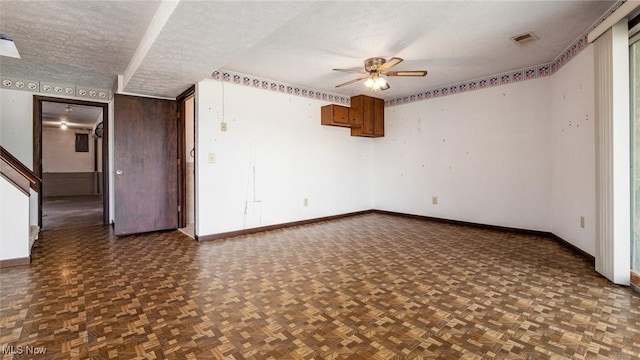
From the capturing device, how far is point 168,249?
3.74 m

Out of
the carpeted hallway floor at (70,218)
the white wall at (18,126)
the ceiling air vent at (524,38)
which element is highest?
the ceiling air vent at (524,38)

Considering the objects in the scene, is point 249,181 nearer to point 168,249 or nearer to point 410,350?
point 168,249

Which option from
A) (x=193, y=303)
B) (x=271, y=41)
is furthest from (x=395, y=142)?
(x=193, y=303)

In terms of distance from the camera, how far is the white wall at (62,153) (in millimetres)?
10453

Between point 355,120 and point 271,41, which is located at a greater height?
point 271,41

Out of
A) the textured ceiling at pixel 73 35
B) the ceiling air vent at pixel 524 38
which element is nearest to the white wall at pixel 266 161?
the textured ceiling at pixel 73 35

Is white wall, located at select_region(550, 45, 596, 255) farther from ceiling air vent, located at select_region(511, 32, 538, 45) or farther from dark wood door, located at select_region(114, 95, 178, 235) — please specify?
dark wood door, located at select_region(114, 95, 178, 235)

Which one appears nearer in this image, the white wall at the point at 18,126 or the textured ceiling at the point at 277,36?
the textured ceiling at the point at 277,36

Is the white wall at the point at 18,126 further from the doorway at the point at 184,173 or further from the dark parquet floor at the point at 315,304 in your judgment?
the doorway at the point at 184,173

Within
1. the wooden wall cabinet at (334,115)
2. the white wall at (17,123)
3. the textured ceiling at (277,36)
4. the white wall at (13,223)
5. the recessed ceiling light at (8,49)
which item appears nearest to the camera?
the textured ceiling at (277,36)

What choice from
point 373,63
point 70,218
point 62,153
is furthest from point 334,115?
point 62,153

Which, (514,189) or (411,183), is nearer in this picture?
(514,189)

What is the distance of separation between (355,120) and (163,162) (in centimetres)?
348

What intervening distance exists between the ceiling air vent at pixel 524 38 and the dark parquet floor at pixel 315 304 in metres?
2.41
